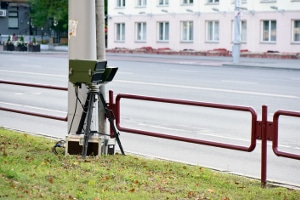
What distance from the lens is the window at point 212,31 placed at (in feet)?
206

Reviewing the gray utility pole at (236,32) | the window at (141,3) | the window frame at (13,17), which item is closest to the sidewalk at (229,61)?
the gray utility pole at (236,32)

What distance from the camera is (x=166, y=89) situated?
25953mm

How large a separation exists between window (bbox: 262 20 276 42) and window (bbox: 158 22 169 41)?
1236cm

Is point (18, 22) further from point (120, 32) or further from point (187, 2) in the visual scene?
point (187, 2)

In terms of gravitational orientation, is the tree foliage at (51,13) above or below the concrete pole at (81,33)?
above

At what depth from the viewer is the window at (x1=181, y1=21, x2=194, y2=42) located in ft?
214

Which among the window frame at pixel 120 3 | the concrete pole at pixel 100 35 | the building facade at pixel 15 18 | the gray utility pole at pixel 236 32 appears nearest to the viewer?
the concrete pole at pixel 100 35

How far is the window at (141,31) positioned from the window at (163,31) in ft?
6.77

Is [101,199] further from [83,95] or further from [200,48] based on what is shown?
[200,48]

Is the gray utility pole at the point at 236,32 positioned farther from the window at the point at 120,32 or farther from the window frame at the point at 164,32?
the window at the point at 120,32

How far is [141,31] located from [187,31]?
6.72m

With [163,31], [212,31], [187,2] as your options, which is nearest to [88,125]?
[212,31]

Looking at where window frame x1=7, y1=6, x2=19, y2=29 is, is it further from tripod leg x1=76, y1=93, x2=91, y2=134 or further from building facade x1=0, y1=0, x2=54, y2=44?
tripod leg x1=76, y1=93, x2=91, y2=134

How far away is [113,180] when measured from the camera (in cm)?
907
